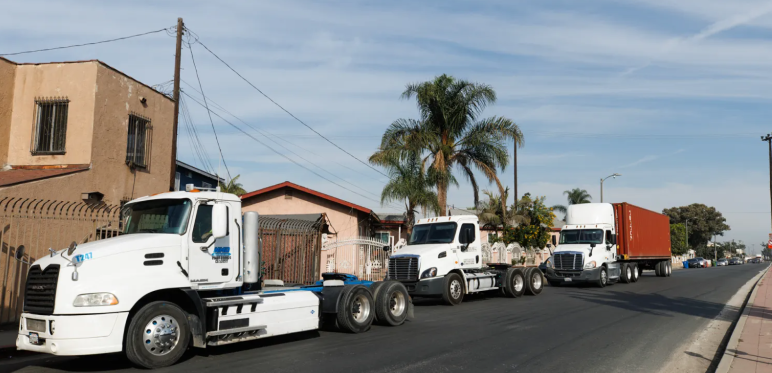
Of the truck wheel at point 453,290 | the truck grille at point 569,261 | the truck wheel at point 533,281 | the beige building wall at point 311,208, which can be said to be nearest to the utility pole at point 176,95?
the truck wheel at point 453,290

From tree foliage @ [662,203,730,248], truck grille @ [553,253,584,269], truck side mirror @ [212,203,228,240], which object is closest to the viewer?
truck side mirror @ [212,203,228,240]

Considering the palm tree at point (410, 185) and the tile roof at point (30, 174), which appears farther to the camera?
the palm tree at point (410, 185)

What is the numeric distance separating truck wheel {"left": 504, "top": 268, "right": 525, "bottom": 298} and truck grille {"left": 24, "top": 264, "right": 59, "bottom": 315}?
48.4ft

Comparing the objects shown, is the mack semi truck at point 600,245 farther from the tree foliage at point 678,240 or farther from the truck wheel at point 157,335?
the tree foliage at point 678,240

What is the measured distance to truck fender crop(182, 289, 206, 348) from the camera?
8.46 meters

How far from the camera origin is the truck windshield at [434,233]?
17.3 meters

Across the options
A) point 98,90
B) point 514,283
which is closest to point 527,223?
point 514,283

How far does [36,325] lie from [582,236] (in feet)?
72.6

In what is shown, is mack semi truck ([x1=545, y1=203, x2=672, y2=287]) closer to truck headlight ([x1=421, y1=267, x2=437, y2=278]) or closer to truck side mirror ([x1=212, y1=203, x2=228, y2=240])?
truck headlight ([x1=421, y1=267, x2=437, y2=278])

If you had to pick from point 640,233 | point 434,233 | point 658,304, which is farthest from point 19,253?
point 640,233

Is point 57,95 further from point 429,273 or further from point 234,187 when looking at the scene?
point 234,187

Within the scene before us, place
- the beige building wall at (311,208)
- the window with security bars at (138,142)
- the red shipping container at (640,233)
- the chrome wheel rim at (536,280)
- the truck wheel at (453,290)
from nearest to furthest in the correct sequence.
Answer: the truck wheel at (453,290) < the window with security bars at (138,142) < the chrome wheel rim at (536,280) < the red shipping container at (640,233) < the beige building wall at (311,208)

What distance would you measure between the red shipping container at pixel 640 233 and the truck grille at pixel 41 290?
2388 cm

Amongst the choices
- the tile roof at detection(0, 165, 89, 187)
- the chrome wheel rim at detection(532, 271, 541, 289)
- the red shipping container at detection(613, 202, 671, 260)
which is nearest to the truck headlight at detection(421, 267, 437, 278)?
the chrome wheel rim at detection(532, 271, 541, 289)
